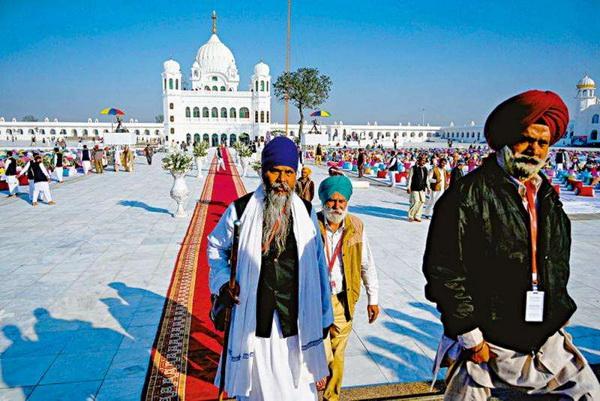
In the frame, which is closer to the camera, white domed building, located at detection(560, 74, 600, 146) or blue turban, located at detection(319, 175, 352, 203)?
blue turban, located at detection(319, 175, 352, 203)

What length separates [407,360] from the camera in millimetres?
2879

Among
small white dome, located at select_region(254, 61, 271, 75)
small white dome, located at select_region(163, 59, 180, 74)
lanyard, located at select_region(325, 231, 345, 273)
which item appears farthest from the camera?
small white dome, located at select_region(254, 61, 271, 75)

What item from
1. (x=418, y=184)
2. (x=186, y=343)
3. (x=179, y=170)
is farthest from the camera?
(x=179, y=170)

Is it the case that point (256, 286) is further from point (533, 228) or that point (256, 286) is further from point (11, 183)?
point (11, 183)

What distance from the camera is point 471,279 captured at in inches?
62.6

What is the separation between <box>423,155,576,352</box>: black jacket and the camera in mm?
1540

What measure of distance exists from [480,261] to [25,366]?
3181 mm

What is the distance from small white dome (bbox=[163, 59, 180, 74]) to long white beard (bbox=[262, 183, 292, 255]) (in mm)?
59054

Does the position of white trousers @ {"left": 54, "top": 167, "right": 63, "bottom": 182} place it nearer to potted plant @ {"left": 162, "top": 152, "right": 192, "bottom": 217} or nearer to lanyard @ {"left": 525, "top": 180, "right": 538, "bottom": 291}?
potted plant @ {"left": 162, "top": 152, "right": 192, "bottom": 217}

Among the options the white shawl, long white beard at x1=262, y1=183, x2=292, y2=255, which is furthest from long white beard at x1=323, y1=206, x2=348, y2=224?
long white beard at x1=262, y1=183, x2=292, y2=255

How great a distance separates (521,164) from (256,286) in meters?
1.28

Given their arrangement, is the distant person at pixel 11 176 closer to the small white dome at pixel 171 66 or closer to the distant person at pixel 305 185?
the distant person at pixel 305 185

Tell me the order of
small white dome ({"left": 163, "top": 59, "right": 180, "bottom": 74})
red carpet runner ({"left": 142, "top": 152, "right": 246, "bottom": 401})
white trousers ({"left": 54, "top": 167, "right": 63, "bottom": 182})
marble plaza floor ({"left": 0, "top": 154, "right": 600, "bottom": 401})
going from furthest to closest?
small white dome ({"left": 163, "top": 59, "right": 180, "bottom": 74}), white trousers ({"left": 54, "top": 167, "right": 63, "bottom": 182}), marble plaza floor ({"left": 0, "top": 154, "right": 600, "bottom": 401}), red carpet runner ({"left": 142, "top": 152, "right": 246, "bottom": 401})

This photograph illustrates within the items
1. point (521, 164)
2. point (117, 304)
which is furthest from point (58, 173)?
point (521, 164)
